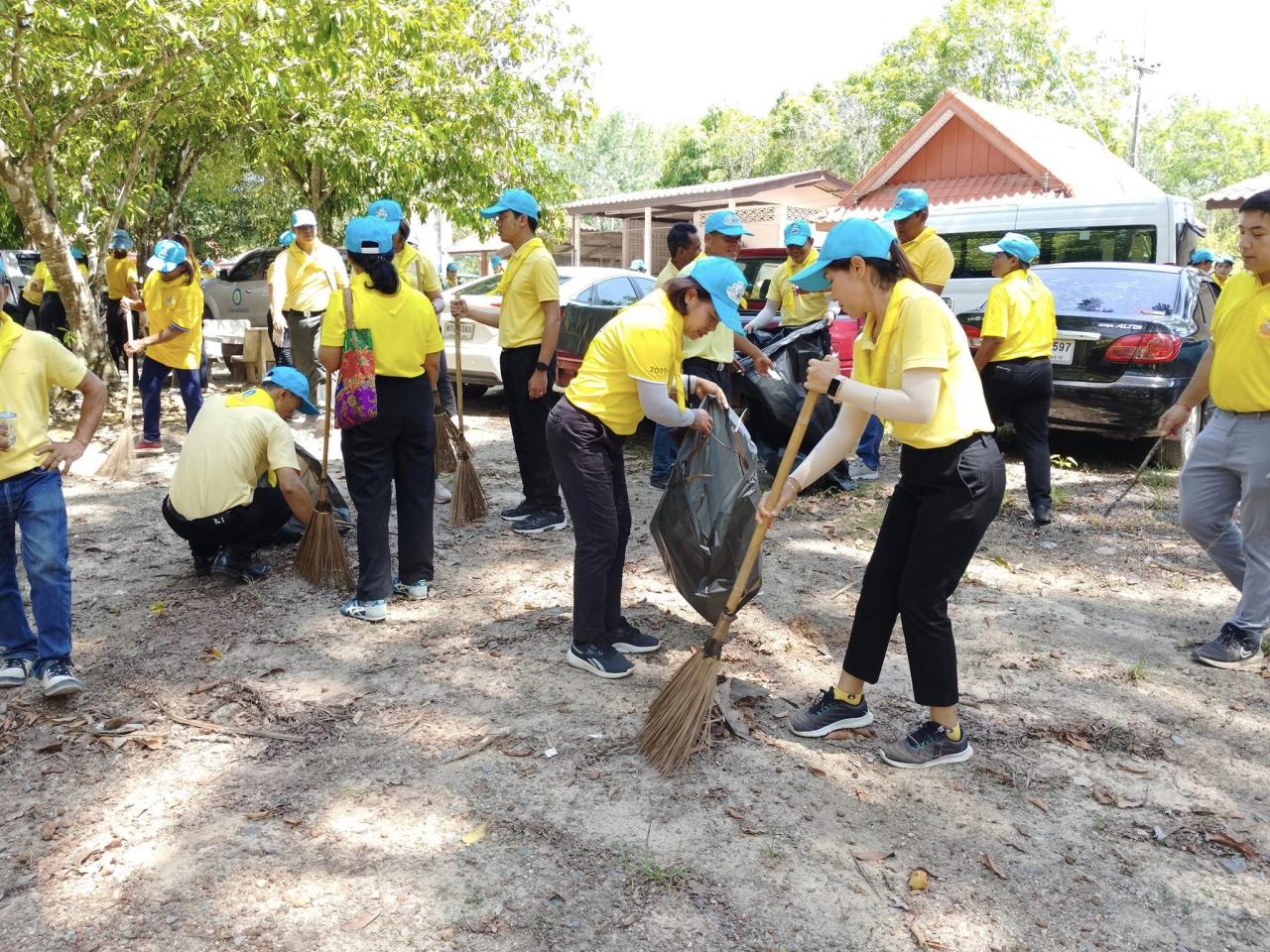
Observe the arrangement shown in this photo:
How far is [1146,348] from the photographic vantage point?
22.7 feet

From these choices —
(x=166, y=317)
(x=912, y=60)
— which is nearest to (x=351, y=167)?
(x=166, y=317)

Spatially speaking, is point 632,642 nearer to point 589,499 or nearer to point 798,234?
point 589,499

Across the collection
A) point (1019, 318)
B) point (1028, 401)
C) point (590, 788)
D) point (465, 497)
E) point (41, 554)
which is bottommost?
point (590, 788)

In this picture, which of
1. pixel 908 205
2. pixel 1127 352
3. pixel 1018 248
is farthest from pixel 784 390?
pixel 1127 352

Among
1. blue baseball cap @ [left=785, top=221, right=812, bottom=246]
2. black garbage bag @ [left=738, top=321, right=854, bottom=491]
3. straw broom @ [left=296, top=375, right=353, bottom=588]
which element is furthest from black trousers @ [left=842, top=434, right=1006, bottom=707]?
blue baseball cap @ [left=785, top=221, right=812, bottom=246]

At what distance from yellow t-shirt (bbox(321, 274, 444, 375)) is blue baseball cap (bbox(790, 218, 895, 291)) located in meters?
2.05

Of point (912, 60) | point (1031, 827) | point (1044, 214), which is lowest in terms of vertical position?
point (1031, 827)

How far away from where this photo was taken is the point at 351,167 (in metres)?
13.0

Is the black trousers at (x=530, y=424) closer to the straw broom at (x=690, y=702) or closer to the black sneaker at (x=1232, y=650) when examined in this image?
the straw broom at (x=690, y=702)

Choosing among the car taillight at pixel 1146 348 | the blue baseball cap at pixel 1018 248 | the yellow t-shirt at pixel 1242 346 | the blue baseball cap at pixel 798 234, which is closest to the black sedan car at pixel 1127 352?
the car taillight at pixel 1146 348

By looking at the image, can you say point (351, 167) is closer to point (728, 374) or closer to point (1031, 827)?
point (728, 374)

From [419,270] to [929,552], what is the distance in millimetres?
4849

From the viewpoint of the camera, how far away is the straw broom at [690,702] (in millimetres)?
3324

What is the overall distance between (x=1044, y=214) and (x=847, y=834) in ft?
30.5
